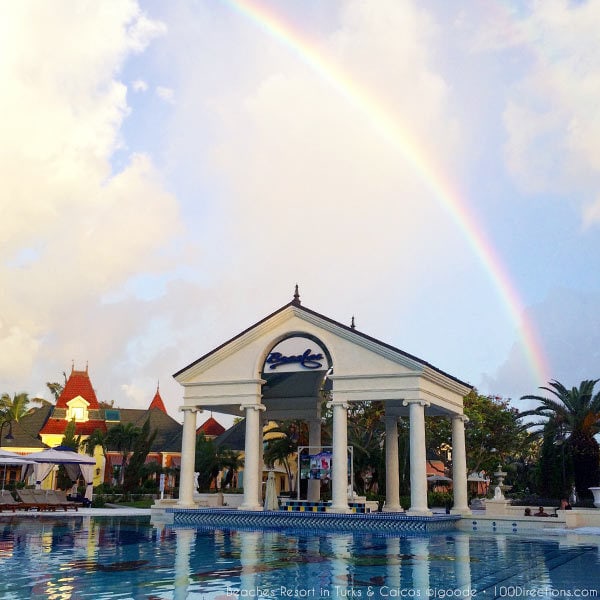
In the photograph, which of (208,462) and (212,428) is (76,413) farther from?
(208,462)

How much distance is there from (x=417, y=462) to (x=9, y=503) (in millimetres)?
22147

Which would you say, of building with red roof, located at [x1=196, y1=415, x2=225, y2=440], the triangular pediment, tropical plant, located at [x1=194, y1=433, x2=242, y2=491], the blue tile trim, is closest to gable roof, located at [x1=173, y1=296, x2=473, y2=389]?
the triangular pediment

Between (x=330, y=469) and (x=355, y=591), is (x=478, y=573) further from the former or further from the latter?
(x=330, y=469)

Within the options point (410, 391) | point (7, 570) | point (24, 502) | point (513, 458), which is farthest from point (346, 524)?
point (513, 458)

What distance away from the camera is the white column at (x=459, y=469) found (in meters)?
31.3

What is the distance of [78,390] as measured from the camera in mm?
68312

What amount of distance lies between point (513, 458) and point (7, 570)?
54.2 meters

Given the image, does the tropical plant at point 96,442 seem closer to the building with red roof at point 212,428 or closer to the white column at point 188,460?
the building with red roof at point 212,428

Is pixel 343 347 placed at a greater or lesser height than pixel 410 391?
greater

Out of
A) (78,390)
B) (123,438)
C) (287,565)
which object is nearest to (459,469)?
(287,565)

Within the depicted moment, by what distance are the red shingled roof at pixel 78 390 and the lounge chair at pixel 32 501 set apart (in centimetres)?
2998

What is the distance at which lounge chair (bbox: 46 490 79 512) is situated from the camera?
37.0m

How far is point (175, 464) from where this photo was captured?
2527 inches

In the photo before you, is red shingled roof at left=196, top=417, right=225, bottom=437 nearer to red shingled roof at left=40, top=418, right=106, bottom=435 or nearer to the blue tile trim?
red shingled roof at left=40, top=418, right=106, bottom=435
